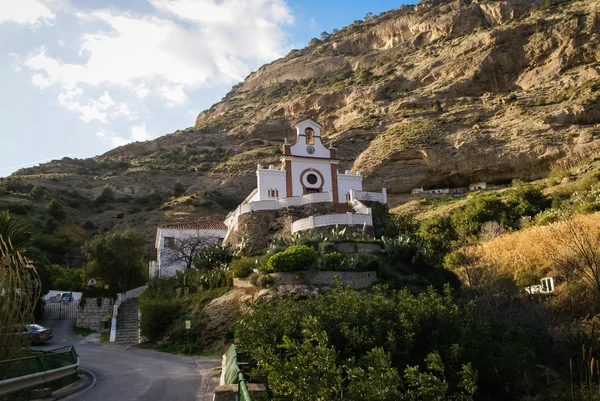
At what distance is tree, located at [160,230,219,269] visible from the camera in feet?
116

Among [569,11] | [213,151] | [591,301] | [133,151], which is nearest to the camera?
[591,301]

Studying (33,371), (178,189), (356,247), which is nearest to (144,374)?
(33,371)

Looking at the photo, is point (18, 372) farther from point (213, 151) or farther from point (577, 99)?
point (213, 151)

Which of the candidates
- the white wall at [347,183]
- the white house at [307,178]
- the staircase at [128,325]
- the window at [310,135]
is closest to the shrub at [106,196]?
the white house at [307,178]

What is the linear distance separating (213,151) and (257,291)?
78199 millimetres

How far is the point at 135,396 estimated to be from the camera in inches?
459

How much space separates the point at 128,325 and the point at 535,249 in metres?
21.9

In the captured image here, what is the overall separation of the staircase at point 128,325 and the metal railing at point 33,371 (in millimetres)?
11020

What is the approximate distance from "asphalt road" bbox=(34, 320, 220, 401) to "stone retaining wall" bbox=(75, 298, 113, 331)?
619 cm

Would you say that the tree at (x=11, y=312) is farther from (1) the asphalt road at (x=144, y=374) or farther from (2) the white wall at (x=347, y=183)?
(2) the white wall at (x=347, y=183)

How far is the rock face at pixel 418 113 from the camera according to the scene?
55312 millimetres

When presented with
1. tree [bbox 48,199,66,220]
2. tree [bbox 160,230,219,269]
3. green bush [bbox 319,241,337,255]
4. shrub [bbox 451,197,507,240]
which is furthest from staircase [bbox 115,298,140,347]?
tree [bbox 48,199,66,220]

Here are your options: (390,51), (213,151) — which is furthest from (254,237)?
(390,51)

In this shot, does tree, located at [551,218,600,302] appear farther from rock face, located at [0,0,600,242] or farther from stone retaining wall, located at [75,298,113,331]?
rock face, located at [0,0,600,242]
